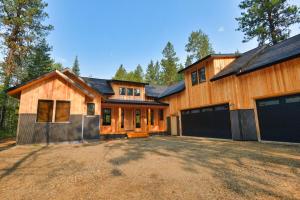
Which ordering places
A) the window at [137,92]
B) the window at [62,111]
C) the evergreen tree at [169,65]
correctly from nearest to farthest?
the window at [62,111] → the window at [137,92] → the evergreen tree at [169,65]

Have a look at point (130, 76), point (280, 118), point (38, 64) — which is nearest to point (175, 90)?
point (280, 118)

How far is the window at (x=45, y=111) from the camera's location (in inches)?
436

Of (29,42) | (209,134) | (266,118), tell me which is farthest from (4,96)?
(266,118)

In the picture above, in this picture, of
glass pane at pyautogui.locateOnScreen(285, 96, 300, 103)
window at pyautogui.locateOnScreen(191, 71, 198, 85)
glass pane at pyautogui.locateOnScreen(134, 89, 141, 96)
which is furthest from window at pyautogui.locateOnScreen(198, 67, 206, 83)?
glass pane at pyautogui.locateOnScreen(134, 89, 141, 96)

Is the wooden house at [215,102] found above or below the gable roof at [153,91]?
below

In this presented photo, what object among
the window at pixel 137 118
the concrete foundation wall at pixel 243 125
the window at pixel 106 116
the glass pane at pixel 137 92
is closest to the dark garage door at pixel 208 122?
the concrete foundation wall at pixel 243 125

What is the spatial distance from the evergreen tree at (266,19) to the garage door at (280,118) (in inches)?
719

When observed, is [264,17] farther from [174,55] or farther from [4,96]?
[4,96]

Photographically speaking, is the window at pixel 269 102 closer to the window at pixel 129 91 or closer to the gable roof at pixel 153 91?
the gable roof at pixel 153 91

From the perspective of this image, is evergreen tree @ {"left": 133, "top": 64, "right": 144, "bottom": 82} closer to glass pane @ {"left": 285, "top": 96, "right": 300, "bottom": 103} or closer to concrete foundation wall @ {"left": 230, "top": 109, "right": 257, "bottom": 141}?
concrete foundation wall @ {"left": 230, "top": 109, "right": 257, "bottom": 141}

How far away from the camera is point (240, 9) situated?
25.0 meters

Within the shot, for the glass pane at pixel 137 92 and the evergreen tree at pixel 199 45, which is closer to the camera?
the glass pane at pixel 137 92

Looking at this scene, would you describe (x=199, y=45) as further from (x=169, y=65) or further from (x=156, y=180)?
(x=156, y=180)

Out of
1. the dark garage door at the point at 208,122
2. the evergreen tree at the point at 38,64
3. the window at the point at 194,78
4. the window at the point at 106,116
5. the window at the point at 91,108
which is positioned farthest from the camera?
the evergreen tree at the point at 38,64
